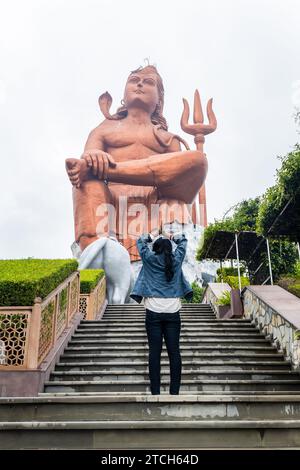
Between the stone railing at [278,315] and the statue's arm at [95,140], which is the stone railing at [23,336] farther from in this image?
the statue's arm at [95,140]

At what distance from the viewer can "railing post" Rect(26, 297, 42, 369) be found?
4453mm

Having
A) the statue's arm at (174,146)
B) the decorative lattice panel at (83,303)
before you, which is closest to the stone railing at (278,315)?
the decorative lattice panel at (83,303)

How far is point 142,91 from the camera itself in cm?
2394

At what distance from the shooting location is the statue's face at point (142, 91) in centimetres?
2397

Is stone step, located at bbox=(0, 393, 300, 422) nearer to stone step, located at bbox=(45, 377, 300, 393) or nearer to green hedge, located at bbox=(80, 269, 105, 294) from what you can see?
stone step, located at bbox=(45, 377, 300, 393)

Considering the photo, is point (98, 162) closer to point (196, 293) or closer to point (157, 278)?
point (196, 293)

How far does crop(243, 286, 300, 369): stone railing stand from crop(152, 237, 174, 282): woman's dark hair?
7.71 feet

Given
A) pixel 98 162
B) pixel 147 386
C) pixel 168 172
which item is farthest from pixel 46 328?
pixel 168 172

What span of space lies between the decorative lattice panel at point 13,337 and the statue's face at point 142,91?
21233 millimetres

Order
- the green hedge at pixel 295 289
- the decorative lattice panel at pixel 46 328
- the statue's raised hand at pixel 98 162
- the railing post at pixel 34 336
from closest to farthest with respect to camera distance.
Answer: the railing post at pixel 34 336 < the decorative lattice panel at pixel 46 328 < the green hedge at pixel 295 289 < the statue's raised hand at pixel 98 162

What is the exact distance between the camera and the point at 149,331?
10.8 ft

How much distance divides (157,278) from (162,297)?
0.16 metres
